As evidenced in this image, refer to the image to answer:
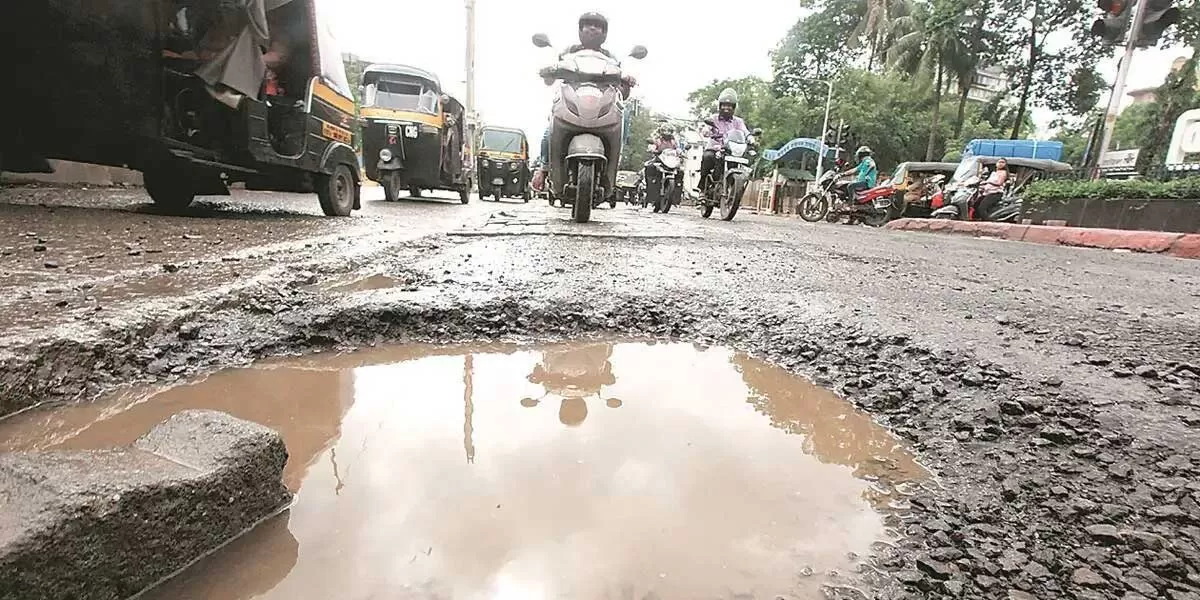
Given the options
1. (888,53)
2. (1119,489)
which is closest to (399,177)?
(1119,489)

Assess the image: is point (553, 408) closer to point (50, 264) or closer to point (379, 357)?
point (379, 357)

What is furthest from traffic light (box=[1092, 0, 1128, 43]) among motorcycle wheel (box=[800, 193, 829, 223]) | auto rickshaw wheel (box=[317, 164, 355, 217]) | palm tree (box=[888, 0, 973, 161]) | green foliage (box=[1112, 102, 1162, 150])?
green foliage (box=[1112, 102, 1162, 150])

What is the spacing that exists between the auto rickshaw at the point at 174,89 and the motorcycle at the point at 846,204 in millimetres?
9294

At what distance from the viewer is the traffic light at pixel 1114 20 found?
658 cm

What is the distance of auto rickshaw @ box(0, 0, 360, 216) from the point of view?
4039 millimetres

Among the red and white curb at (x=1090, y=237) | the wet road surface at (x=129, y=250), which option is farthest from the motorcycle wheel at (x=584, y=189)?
the red and white curb at (x=1090, y=237)

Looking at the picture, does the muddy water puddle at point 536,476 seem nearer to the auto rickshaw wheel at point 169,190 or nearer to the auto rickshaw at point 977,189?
the auto rickshaw wheel at point 169,190

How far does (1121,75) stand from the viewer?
8.05 meters

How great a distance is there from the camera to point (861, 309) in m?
2.21

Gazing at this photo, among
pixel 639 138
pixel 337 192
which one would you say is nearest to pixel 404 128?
pixel 337 192

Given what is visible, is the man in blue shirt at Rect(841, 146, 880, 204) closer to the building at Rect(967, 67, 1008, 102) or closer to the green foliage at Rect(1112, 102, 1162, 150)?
the building at Rect(967, 67, 1008, 102)

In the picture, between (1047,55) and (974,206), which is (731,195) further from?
(1047,55)

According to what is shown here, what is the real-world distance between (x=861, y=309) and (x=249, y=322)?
1993mm

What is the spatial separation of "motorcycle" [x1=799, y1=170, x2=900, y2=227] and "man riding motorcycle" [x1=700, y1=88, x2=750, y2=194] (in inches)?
159
